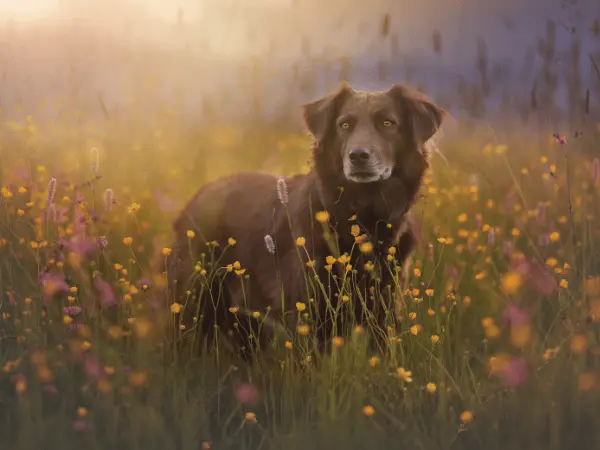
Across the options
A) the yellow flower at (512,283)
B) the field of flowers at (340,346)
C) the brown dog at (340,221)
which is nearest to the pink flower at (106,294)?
the field of flowers at (340,346)

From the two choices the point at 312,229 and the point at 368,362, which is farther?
the point at 312,229

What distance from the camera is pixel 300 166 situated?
16.8ft

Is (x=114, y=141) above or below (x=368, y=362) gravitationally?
above

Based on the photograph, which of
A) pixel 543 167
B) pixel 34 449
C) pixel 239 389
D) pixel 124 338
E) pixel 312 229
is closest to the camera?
pixel 34 449

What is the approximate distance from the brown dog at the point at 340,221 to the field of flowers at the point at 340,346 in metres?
0.25

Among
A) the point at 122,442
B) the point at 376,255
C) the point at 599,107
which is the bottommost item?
the point at 122,442

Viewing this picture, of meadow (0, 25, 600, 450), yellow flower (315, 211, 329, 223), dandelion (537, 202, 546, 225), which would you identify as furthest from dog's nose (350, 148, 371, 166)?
dandelion (537, 202, 546, 225)

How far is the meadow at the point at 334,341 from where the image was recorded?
2809 millimetres

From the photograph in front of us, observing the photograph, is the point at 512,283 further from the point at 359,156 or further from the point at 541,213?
the point at 359,156

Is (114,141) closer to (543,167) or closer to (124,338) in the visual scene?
(124,338)

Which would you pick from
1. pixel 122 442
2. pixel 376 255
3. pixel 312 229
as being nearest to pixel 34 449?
pixel 122 442

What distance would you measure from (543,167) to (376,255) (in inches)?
62.3

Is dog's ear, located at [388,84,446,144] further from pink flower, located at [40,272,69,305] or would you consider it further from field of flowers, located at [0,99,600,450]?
pink flower, located at [40,272,69,305]

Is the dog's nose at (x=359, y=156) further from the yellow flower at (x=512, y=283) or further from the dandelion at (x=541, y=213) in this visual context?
the dandelion at (x=541, y=213)
